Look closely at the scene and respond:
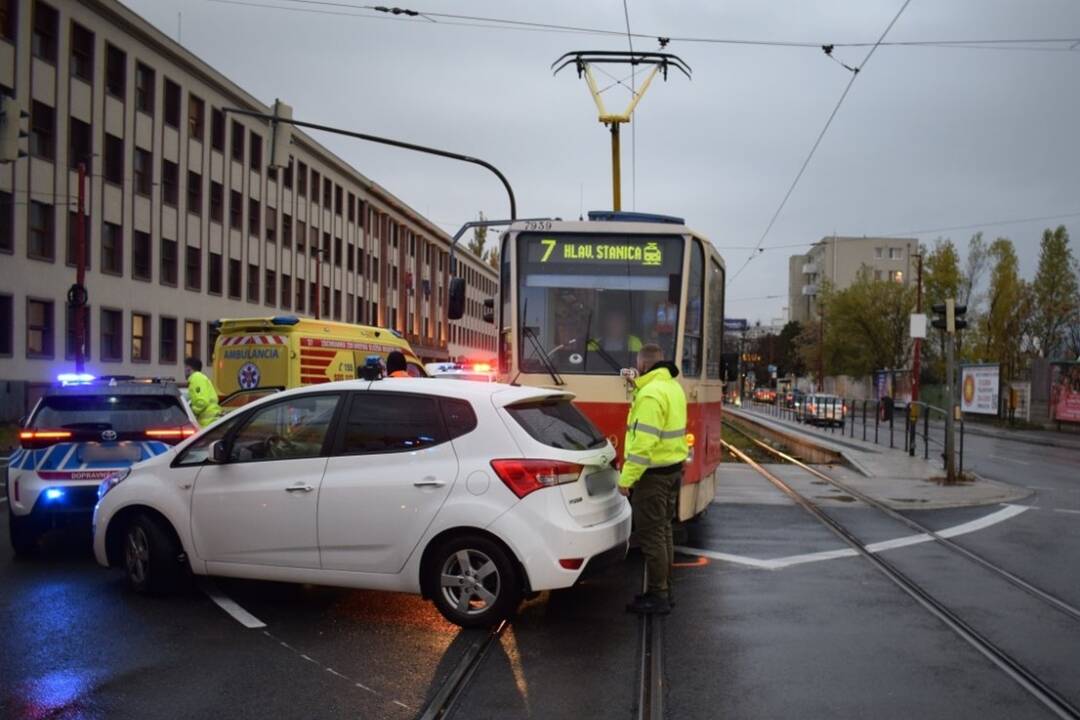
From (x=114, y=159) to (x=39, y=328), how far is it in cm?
688

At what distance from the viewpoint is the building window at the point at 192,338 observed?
40.4 m

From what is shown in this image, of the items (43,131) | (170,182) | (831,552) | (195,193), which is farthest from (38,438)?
(195,193)

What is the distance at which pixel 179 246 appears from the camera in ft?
130

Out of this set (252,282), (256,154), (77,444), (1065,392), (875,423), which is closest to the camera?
(77,444)

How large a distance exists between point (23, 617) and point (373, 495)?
8.13 feet

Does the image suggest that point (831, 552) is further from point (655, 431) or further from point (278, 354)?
point (278, 354)

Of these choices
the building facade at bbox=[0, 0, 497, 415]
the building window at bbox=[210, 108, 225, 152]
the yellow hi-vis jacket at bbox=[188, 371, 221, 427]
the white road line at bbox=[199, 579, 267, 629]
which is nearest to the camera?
the white road line at bbox=[199, 579, 267, 629]

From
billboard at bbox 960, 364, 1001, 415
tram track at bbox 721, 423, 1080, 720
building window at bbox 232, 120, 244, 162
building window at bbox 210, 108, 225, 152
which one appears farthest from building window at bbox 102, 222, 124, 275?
billboard at bbox 960, 364, 1001, 415

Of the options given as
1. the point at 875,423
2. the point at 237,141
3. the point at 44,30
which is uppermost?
the point at 44,30

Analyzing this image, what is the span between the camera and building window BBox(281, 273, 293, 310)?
164 ft

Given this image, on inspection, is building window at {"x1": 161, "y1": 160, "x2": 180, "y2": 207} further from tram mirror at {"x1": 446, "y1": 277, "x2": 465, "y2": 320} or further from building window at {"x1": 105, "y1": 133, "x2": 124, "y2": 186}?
tram mirror at {"x1": 446, "y1": 277, "x2": 465, "y2": 320}

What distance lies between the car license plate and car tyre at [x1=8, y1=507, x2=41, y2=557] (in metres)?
0.67

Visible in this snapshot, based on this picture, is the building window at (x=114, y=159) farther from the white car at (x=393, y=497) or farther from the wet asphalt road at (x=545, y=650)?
the white car at (x=393, y=497)

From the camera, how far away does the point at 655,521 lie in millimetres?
7277
